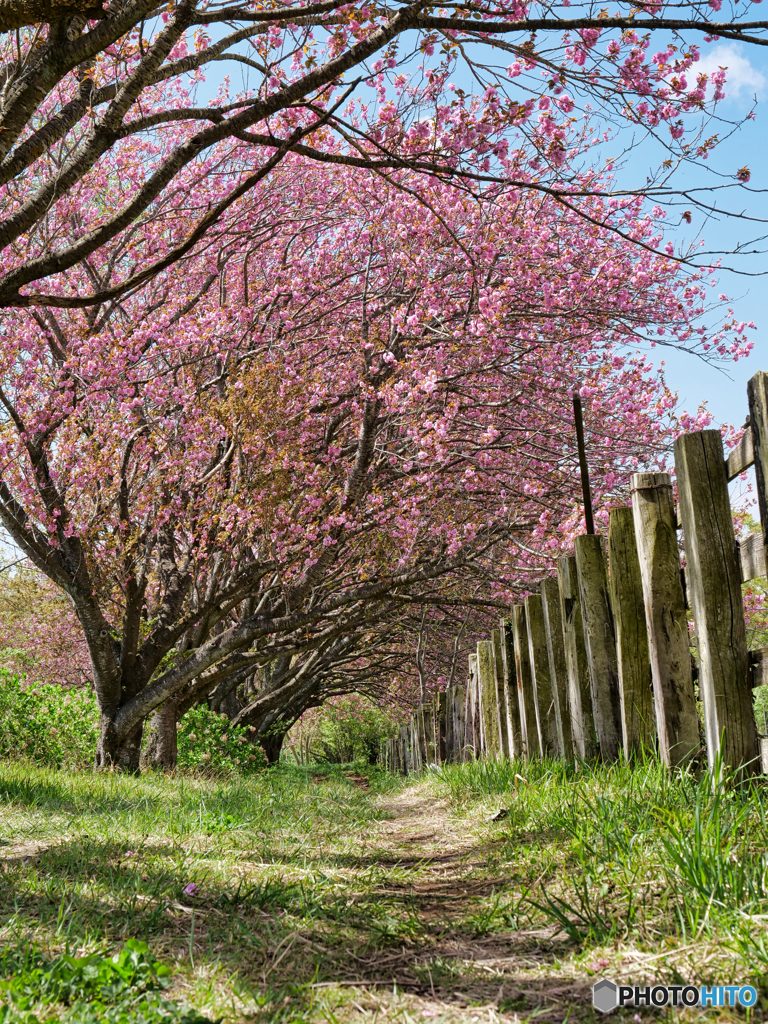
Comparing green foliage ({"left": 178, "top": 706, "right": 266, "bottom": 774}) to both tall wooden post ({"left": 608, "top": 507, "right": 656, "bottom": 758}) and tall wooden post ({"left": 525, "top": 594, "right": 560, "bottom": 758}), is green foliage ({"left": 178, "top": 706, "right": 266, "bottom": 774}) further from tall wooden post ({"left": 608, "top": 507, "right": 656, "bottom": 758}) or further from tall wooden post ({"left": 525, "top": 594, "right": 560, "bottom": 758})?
tall wooden post ({"left": 608, "top": 507, "right": 656, "bottom": 758})

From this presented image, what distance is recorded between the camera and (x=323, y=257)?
394 inches

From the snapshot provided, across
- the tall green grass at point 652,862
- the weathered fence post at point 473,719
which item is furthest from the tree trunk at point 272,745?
the tall green grass at point 652,862

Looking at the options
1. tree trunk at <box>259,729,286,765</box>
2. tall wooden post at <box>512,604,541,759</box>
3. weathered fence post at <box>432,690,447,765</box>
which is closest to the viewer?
tall wooden post at <box>512,604,541,759</box>

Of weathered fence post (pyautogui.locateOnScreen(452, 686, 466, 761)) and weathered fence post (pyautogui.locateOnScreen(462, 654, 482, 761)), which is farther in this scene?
weathered fence post (pyautogui.locateOnScreen(452, 686, 466, 761))

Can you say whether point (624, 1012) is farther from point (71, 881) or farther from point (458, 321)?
point (458, 321)

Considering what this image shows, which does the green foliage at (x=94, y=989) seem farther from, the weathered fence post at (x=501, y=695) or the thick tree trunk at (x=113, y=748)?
the thick tree trunk at (x=113, y=748)

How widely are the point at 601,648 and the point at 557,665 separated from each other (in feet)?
2.91

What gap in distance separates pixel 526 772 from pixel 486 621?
32.9ft

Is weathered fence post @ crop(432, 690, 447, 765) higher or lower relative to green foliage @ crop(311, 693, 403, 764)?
higher

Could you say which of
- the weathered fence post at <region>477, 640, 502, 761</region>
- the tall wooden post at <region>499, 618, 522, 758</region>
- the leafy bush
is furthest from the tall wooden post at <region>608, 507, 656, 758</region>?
the leafy bush

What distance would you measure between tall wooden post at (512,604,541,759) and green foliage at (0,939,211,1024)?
4.24 metres

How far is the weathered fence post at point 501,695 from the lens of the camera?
7113 millimetres

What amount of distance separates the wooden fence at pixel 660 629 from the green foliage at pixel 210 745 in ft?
22.8

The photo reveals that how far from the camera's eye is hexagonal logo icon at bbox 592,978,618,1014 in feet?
6.42
